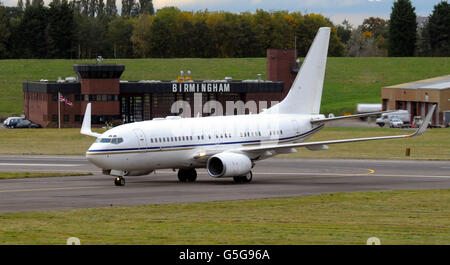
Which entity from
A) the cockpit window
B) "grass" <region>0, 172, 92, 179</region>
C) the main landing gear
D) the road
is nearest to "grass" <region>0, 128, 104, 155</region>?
the road

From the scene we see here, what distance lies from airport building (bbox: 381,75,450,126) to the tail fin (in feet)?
213

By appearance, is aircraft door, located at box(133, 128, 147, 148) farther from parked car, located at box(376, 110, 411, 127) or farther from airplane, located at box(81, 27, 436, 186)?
parked car, located at box(376, 110, 411, 127)

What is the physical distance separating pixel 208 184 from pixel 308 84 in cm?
1230

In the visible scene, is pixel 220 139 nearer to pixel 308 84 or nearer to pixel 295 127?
pixel 295 127

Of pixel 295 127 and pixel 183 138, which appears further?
pixel 295 127

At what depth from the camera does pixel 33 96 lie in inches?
4833

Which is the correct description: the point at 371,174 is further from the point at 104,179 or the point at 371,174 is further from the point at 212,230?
the point at 212,230

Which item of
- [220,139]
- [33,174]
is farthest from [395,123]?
[33,174]

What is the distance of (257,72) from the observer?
188000 millimetres

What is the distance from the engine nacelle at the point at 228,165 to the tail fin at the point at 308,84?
26.7ft

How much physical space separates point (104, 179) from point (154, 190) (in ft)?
25.5

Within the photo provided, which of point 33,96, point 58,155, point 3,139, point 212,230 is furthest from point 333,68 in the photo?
point 212,230

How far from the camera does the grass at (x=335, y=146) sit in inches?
2773
